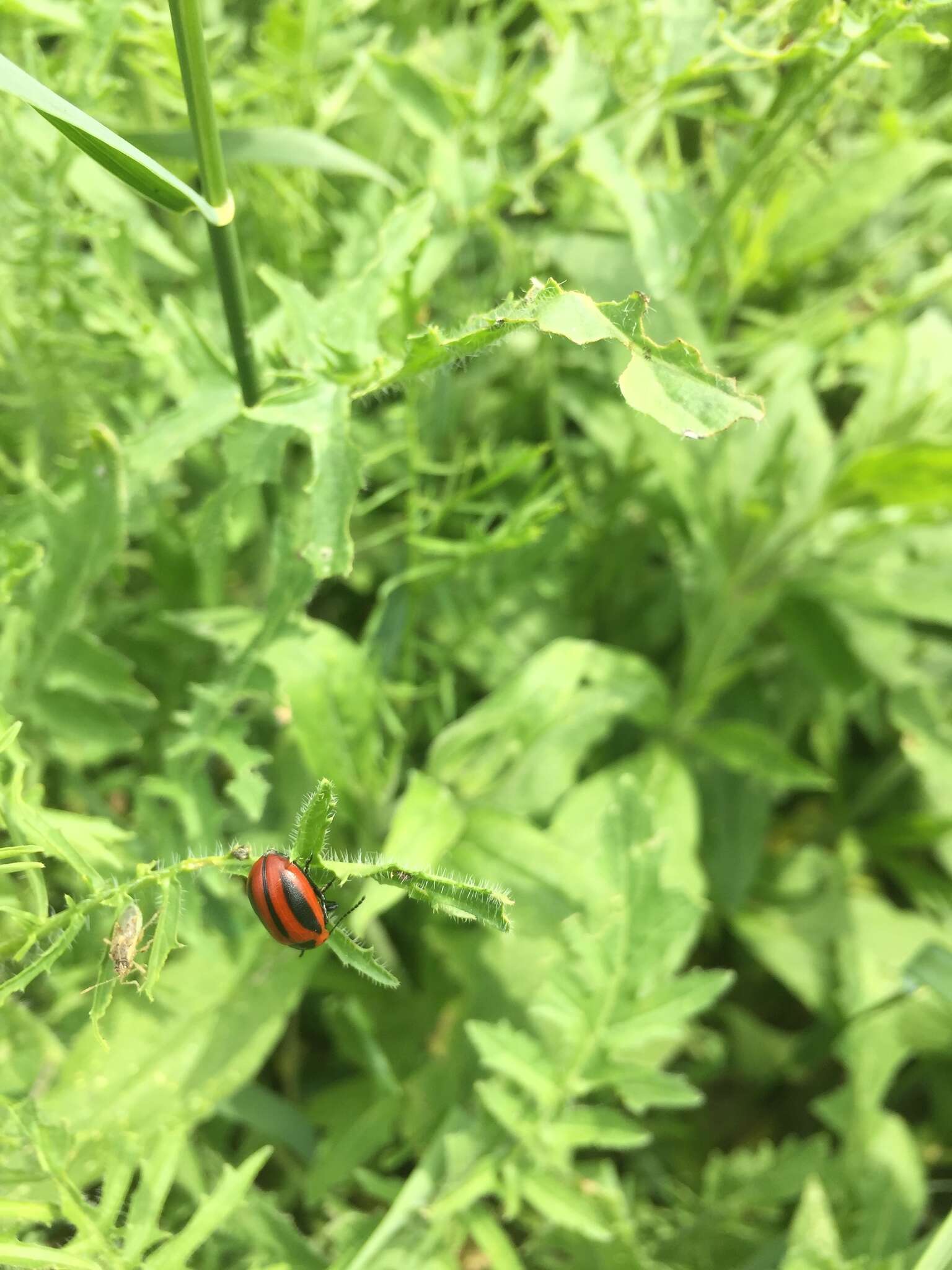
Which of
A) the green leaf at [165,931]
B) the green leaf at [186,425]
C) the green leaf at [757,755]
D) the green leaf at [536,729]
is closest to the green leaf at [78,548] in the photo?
the green leaf at [186,425]

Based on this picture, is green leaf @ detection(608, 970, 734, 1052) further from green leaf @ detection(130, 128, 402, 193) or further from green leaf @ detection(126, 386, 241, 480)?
green leaf @ detection(130, 128, 402, 193)

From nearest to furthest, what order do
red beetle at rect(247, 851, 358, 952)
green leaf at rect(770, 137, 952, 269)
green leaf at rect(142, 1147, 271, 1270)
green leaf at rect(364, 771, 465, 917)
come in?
red beetle at rect(247, 851, 358, 952) → green leaf at rect(142, 1147, 271, 1270) → green leaf at rect(364, 771, 465, 917) → green leaf at rect(770, 137, 952, 269)

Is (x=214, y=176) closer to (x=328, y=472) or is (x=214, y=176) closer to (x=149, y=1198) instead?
(x=328, y=472)

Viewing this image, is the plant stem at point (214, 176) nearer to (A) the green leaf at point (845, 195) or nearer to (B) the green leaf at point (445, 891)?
(B) the green leaf at point (445, 891)

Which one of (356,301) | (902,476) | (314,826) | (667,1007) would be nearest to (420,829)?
(667,1007)

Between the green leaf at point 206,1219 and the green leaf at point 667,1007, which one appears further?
the green leaf at point 667,1007

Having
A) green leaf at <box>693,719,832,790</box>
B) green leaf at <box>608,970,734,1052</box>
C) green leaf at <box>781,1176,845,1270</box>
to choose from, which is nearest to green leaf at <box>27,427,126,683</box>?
green leaf at <box>608,970,734,1052</box>
